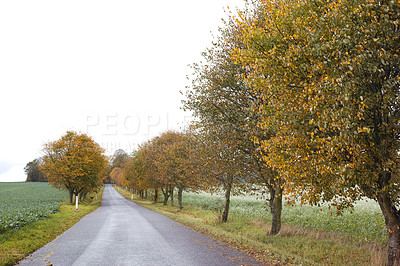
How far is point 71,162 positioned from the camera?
1407 inches

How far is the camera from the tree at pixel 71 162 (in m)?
34.9

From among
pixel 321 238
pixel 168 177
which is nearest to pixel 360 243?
pixel 321 238

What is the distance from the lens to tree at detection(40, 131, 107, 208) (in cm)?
3488

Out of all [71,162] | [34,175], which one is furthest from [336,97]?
[34,175]

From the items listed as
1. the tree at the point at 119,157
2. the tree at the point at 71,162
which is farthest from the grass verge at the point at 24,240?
the tree at the point at 119,157

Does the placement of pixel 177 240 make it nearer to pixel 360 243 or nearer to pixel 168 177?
pixel 360 243

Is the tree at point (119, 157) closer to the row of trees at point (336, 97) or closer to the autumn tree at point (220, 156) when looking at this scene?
the autumn tree at point (220, 156)

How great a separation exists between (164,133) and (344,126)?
35.7m

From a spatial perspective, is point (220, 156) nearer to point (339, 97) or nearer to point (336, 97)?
point (336, 97)

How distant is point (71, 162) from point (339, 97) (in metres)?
35.9

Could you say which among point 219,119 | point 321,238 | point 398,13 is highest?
point 398,13

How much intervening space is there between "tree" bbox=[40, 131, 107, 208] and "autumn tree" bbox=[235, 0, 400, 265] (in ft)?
107

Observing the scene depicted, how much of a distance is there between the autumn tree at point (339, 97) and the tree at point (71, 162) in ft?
107

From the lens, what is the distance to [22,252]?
8.69 meters
